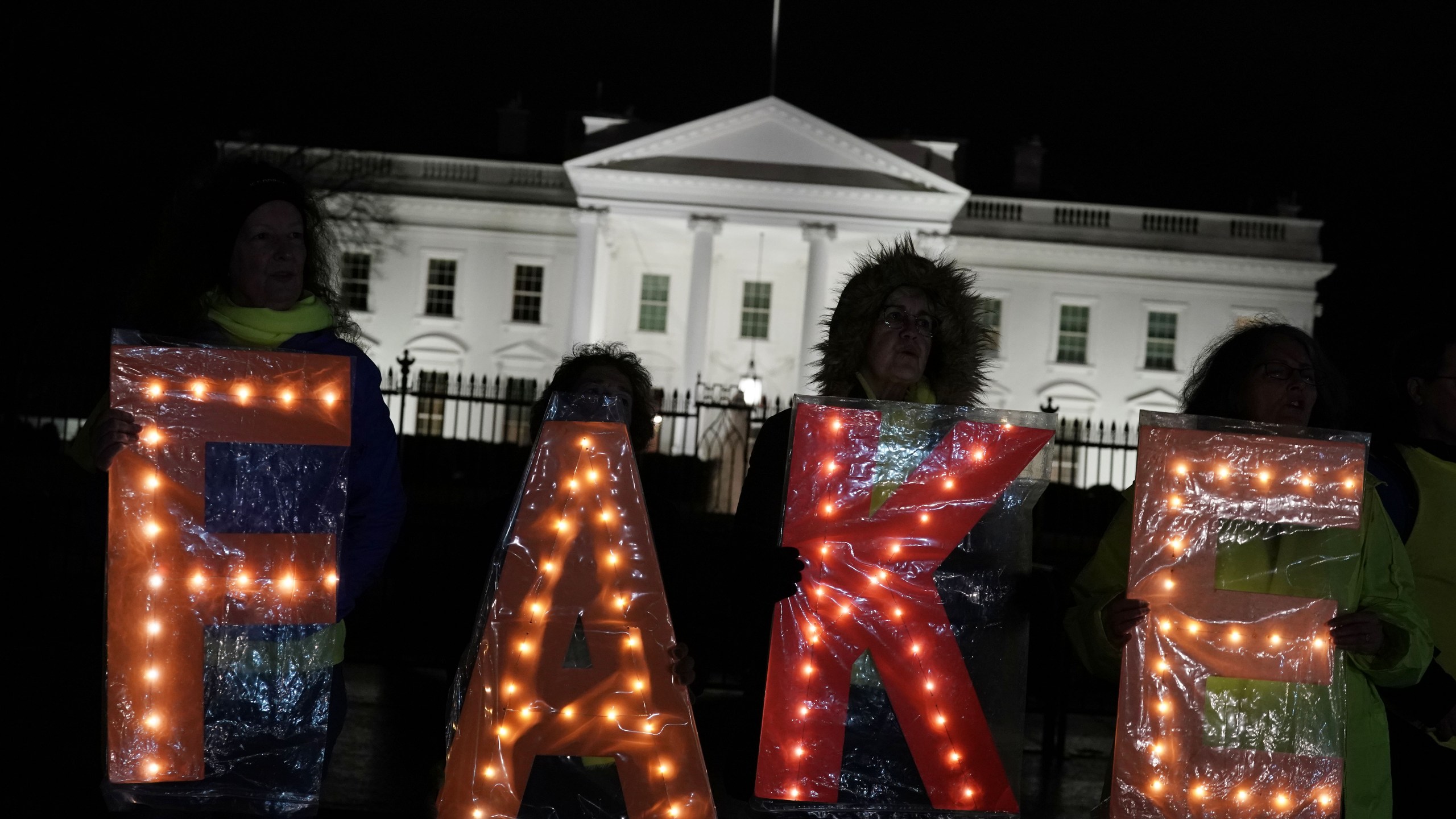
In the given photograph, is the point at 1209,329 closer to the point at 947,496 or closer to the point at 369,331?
the point at 369,331

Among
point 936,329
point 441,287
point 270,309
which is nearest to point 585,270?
point 441,287

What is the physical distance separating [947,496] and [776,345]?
34163 millimetres

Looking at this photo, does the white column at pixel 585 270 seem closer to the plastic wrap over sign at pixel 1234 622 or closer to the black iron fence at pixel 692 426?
the black iron fence at pixel 692 426

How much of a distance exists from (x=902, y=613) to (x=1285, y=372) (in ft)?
4.48

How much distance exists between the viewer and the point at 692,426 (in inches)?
1193

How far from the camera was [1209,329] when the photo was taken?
124 ft

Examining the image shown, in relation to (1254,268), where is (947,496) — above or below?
below

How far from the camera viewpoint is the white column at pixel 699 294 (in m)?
34.0

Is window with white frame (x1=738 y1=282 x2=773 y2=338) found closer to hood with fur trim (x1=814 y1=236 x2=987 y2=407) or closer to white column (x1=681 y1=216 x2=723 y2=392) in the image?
white column (x1=681 y1=216 x2=723 y2=392)

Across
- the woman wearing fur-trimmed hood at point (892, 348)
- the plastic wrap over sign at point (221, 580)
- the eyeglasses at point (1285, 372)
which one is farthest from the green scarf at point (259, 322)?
the eyeglasses at point (1285, 372)

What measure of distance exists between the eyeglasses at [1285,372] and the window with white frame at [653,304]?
34.1 meters

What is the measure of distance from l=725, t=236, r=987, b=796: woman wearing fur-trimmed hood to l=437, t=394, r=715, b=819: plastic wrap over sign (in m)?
0.41

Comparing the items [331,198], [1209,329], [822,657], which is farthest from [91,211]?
[1209,329]

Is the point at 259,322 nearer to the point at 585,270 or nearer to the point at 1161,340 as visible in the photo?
the point at 585,270
